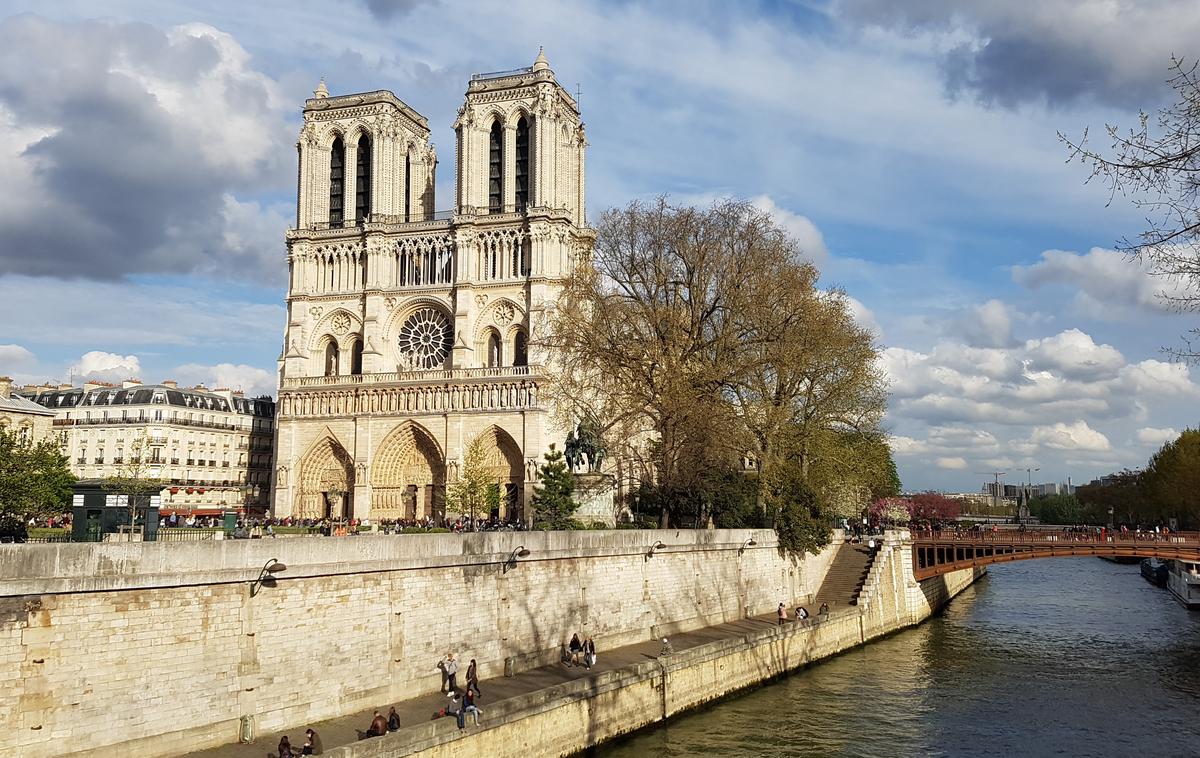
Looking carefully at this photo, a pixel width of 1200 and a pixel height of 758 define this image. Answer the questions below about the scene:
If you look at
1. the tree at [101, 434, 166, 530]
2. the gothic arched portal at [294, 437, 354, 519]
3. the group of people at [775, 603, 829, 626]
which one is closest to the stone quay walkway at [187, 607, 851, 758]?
the group of people at [775, 603, 829, 626]

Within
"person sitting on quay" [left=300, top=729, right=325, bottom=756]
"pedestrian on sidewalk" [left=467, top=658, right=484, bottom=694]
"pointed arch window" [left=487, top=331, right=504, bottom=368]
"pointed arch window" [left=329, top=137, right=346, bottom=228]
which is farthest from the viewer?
"pointed arch window" [left=329, top=137, right=346, bottom=228]

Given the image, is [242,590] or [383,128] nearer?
[242,590]

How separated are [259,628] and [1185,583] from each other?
4768 cm

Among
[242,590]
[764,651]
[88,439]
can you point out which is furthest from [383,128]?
[242,590]

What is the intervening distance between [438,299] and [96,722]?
162 ft

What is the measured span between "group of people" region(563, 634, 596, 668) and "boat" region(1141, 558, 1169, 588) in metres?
51.0

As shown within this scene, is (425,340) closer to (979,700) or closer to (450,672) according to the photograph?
(979,700)

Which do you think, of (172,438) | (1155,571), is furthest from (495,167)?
(1155,571)

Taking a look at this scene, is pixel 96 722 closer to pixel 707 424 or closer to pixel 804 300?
pixel 707 424

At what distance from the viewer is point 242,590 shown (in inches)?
661

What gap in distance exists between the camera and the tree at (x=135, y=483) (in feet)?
108

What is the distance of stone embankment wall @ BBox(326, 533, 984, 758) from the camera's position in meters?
16.6

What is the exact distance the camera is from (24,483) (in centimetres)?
3597

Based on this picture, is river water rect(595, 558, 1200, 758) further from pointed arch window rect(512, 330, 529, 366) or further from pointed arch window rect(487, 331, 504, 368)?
pointed arch window rect(487, 331, 504, 368)
